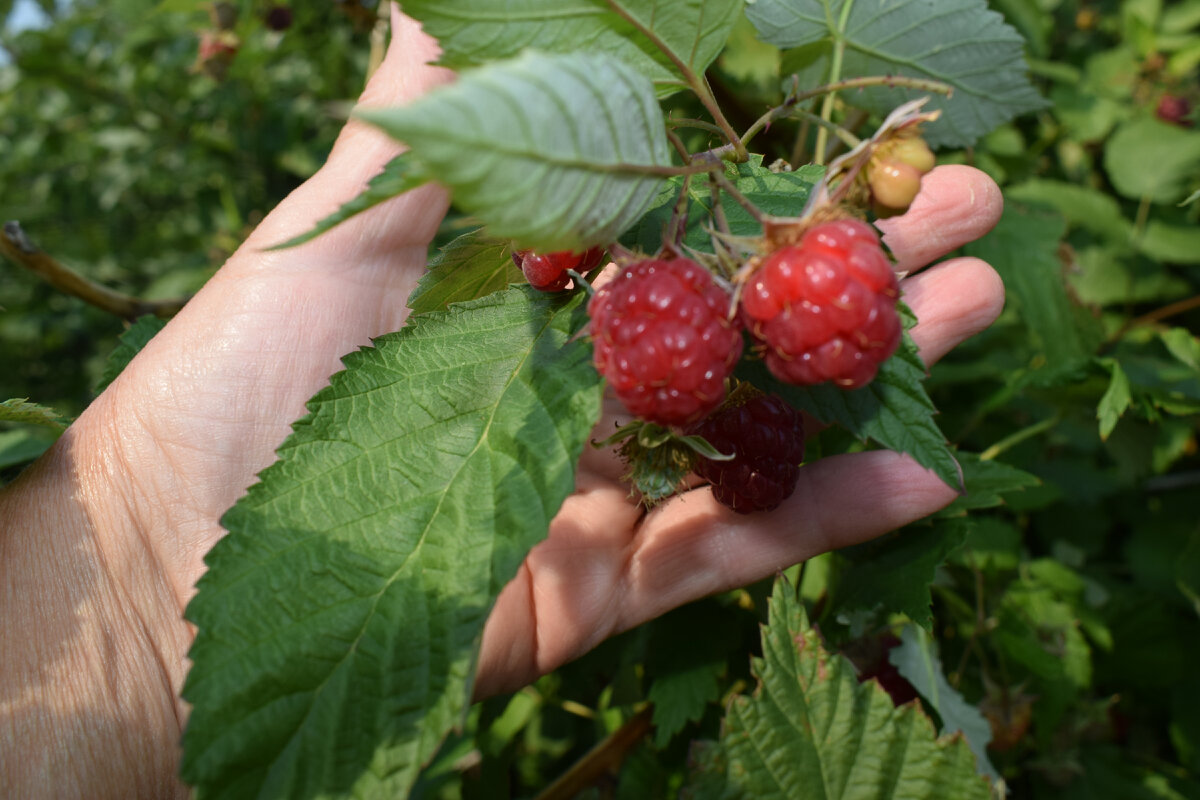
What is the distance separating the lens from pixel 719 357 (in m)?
0.81

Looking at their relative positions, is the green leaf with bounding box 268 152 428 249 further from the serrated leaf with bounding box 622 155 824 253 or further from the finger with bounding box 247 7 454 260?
the finger with bounding box 247 7 454 260

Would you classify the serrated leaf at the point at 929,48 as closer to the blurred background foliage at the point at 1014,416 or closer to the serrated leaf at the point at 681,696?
the blurred background foliage at the point at 1014,416

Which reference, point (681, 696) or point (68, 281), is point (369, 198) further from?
point (68, 281)

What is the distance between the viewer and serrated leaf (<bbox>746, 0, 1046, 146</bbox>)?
1329 millimetres

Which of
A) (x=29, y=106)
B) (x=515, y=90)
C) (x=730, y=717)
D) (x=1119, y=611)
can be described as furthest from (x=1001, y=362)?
(x=29, y=106)

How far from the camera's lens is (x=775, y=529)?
1.47m

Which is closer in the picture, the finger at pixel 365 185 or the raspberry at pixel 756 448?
the raspberry at pixel 756 448

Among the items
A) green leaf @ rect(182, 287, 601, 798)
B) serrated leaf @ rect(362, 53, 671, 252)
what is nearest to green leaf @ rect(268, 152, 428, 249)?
serrated leaf @ rect(362, 53, 671, 252)

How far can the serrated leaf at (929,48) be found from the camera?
133 centimetres

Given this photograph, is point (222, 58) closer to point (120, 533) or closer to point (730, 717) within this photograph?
point (120, 533)

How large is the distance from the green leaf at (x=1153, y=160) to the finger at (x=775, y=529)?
1606 millimetres

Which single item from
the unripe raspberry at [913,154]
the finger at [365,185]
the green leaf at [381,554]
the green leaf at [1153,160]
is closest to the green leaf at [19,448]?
the finger at [365,185]

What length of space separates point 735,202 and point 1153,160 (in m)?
2.08

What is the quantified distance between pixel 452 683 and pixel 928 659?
1064 millimetres
